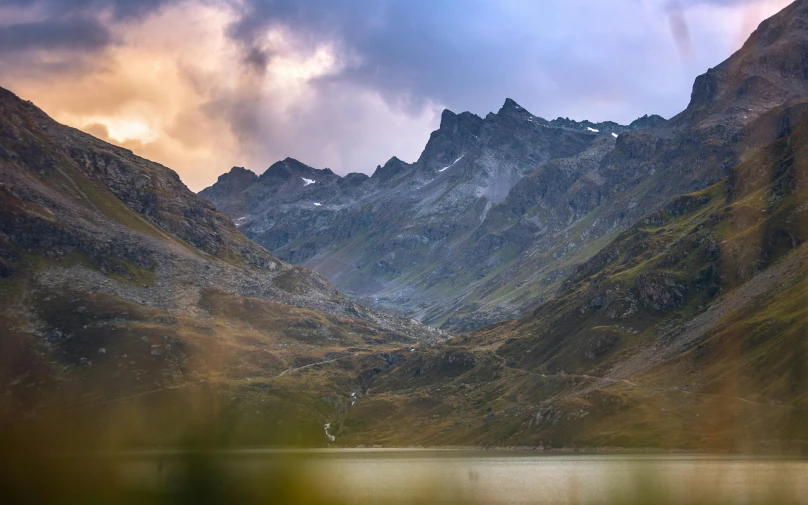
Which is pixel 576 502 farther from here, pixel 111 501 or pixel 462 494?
pixel 111 501

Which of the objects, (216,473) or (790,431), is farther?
(790,431)

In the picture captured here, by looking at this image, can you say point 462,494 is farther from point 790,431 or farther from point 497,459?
point 790,431

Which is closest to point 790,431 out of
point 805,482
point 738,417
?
point 738,417

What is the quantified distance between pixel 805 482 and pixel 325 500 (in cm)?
7983

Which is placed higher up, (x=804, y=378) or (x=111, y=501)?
(x=804, y=378)

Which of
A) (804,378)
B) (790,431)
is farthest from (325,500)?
(804,378)

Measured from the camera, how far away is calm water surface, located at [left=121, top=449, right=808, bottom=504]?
358 ft

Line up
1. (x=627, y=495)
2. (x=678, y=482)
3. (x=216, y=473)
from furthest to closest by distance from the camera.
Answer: (x=216, y=473) < (x=678, y=482) < (x=627, y=495)

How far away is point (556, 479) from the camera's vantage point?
138750mm

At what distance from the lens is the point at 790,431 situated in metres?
174

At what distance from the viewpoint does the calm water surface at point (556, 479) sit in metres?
109

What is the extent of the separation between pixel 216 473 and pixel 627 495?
87.1 m

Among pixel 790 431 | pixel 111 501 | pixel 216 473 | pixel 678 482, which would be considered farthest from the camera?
pixel 790 431

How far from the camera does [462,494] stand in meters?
121
